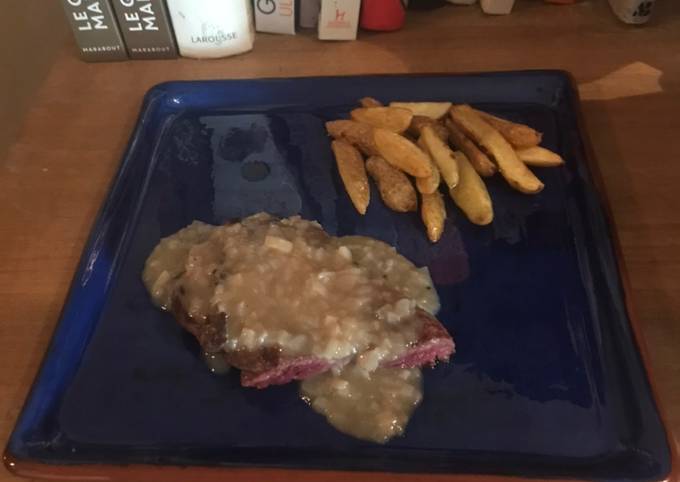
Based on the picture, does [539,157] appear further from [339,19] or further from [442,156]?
[339,19]

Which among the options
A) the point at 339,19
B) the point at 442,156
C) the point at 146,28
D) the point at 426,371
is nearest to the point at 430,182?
the point at 442,156

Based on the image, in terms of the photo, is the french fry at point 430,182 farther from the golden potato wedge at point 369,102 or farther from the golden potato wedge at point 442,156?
the golden potato wedge at point 369,102

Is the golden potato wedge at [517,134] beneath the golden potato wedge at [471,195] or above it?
above

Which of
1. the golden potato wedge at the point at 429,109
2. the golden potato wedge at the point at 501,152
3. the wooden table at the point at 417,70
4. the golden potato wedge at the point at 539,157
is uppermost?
the golden potato wedge at the point at 501,152

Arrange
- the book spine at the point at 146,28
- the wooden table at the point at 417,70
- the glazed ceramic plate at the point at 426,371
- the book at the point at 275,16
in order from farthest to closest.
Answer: the book at the point at 275,16 < the book spine at the point at 146,28 < the wooden table at the point at 417,70 < the glazed ceramic plate at the point at 426,371

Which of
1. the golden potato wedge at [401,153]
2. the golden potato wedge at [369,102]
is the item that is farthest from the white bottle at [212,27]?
the golden potato wedge at [401,153]

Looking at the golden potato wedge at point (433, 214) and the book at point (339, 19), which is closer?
the golden potato wedge at point (433, 214)

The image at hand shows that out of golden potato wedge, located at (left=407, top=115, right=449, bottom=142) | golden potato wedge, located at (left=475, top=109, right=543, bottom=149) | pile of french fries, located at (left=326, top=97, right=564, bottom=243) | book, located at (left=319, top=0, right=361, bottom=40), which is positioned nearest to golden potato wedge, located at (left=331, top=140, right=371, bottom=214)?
pile of french fries, located at (left=326, top=97, right=564, bottom=243)
